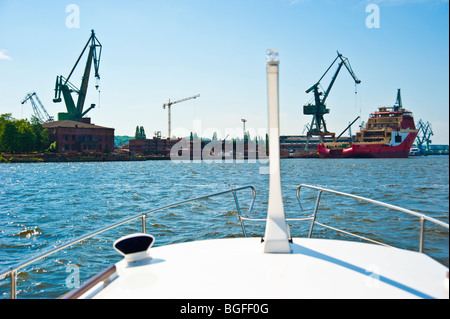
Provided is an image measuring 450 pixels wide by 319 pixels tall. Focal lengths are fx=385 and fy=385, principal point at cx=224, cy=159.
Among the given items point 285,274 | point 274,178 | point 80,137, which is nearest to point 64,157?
point 80,137

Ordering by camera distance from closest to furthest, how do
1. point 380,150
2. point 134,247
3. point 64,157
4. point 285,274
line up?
point 285,274
point 134,247
point 380,150
point 64,157

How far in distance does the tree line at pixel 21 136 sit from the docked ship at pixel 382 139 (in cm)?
5341

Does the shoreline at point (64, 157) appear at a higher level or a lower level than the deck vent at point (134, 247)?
higher

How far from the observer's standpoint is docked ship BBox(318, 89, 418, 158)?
6575 cm

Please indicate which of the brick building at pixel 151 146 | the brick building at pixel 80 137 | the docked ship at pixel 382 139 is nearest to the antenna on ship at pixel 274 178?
the docked ship at pixel 382 139

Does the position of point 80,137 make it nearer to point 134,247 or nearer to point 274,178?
point 134,247

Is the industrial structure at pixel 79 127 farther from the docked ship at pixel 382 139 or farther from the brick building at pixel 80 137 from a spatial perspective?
the docked ship at pixel 382 139

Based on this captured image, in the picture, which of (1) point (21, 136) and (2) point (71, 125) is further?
(2) point (71, 125)

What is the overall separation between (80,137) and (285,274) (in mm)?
81289

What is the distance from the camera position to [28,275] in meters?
6.17

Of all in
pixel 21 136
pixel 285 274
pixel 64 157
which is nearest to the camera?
pixel 285 274

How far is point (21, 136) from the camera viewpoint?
68.9 meters

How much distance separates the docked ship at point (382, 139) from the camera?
65.8 m
